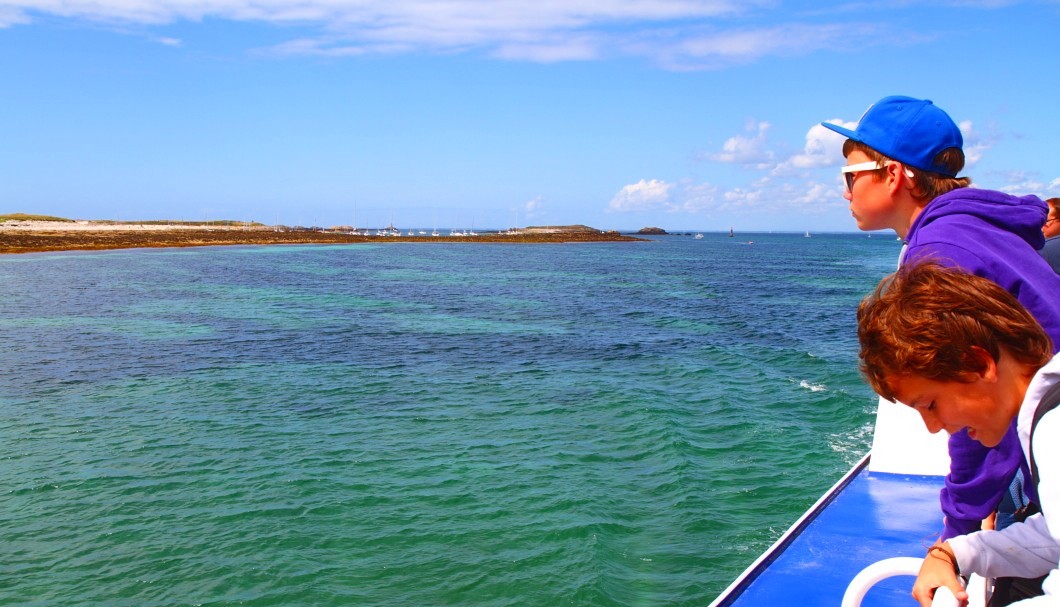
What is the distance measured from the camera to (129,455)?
35.9 ft

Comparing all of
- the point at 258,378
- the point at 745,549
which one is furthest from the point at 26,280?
the point at 745,549

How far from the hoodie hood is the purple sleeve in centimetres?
67

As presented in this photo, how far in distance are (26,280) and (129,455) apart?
33.4 m

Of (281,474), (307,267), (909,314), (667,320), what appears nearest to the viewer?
(909,314)

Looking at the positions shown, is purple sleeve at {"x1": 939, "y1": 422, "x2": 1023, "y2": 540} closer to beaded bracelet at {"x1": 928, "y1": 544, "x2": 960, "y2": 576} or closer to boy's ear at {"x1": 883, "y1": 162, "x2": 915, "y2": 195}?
beaded bracelet at {"x1": 928, "y1": 544, "x2": 960, "y2": 576}

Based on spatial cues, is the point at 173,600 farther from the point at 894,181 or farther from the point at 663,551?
the point at 894,181

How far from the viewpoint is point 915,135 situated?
2977 mm

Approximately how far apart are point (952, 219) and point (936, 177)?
0.45 m

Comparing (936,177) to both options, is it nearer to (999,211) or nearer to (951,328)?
(999,211)

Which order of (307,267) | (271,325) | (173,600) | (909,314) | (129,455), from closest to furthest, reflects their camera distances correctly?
1. (909,314)
2. (173,600)
3. (129,455)
4. (271,325)
5. (307,267)

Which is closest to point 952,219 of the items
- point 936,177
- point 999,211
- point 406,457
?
point 999,211

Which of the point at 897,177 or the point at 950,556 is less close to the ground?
the point at 897,177

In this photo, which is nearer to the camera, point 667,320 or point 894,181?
point 894,181

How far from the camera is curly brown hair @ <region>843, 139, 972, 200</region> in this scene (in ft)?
9.86
